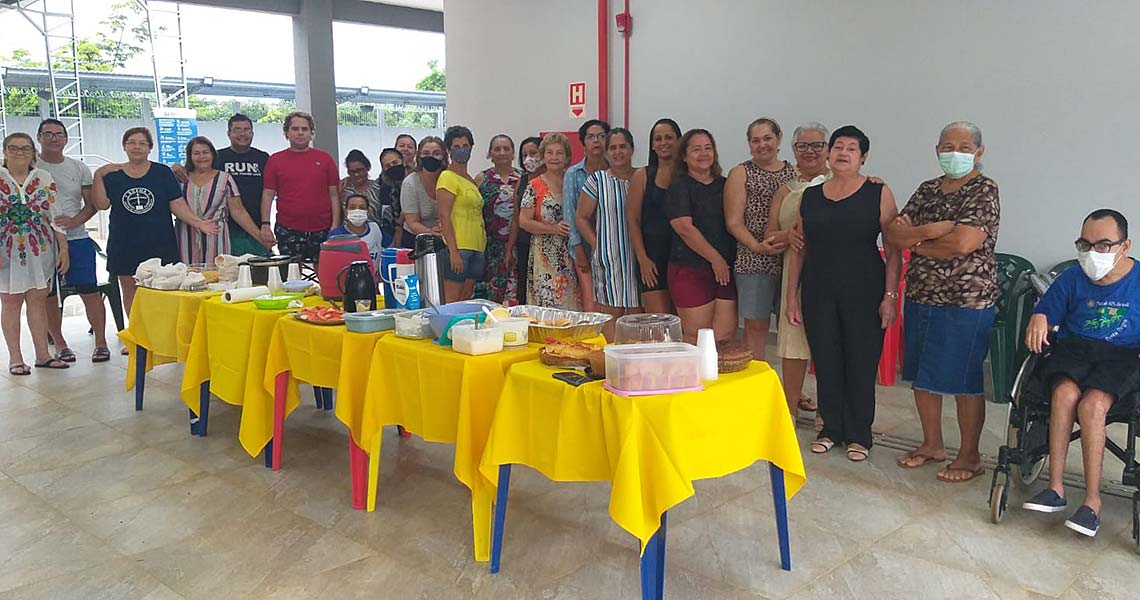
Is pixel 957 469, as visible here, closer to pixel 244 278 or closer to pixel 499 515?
pixel 499 515

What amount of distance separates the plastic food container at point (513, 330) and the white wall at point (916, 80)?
319 centimetres

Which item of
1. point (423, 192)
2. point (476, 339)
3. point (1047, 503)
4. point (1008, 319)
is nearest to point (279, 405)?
→ point (476, 339)

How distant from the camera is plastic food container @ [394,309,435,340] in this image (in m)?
2.61

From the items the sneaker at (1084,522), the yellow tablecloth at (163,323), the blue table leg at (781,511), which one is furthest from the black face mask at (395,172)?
the sneaker at (1084,522)

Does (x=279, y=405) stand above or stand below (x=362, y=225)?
below

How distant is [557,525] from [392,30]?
962 cm

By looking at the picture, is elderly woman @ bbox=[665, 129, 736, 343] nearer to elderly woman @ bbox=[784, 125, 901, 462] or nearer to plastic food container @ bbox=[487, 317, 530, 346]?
elderly woman @ bbox=[784, 125, 901, 462]

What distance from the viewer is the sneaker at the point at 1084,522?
8.25ft

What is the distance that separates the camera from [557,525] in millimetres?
2689

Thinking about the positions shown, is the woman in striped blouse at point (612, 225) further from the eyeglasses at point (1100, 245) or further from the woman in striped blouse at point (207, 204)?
the woman in striped blouse at point (207, 204)

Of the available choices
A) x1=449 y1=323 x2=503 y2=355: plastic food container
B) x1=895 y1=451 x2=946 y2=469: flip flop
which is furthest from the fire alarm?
x1=449 y1=323 x2=503 y2=355: plastic food container

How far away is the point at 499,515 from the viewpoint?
232cm

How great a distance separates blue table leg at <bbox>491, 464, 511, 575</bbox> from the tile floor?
0.07 meters

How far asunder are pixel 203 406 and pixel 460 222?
63.5 inches
